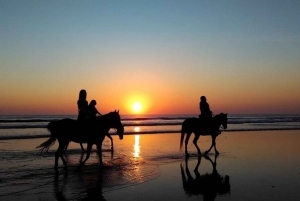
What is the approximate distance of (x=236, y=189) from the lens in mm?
7168

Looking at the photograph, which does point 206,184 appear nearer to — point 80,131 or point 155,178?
point 155,178

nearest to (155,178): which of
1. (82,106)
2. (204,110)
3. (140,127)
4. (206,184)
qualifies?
(206,184)

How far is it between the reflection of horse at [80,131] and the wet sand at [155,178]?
0.75 meters

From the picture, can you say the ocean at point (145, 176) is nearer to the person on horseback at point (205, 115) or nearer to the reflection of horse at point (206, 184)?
the reflection of horse at point (206, 184)

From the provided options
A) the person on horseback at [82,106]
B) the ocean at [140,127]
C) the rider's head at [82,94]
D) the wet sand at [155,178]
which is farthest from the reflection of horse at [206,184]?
the ocean at [140,127]

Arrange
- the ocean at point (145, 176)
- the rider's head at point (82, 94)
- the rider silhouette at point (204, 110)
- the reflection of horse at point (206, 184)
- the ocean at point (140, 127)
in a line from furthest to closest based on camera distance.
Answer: the ocean at point (140, 127)
the rider silhouette at point (204, 110)
the rider's head at point (82, 94)
the reflection of horse at point (206, 184)
the ocean at point (145, 176)

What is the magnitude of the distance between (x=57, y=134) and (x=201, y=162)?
17.4 ft

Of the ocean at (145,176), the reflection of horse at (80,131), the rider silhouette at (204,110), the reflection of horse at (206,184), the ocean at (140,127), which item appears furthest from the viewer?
the ocean at (140,127)

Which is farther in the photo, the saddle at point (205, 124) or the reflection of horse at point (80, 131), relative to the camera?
the saddle at point (205, 124)

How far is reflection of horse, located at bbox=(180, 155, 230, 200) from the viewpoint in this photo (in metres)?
6.88

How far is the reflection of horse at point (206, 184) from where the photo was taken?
688 centimetres

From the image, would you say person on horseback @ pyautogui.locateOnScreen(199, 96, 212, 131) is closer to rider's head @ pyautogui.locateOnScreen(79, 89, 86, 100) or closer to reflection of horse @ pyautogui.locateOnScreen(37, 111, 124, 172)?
reflection of horse @ pyautogui.locateOnScreen(37, 111, 124, 172)

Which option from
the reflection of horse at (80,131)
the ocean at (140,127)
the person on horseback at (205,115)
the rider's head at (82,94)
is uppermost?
the rider's head at (82,94)

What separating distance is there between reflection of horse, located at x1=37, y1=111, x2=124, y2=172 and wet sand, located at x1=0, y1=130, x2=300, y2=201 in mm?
752
